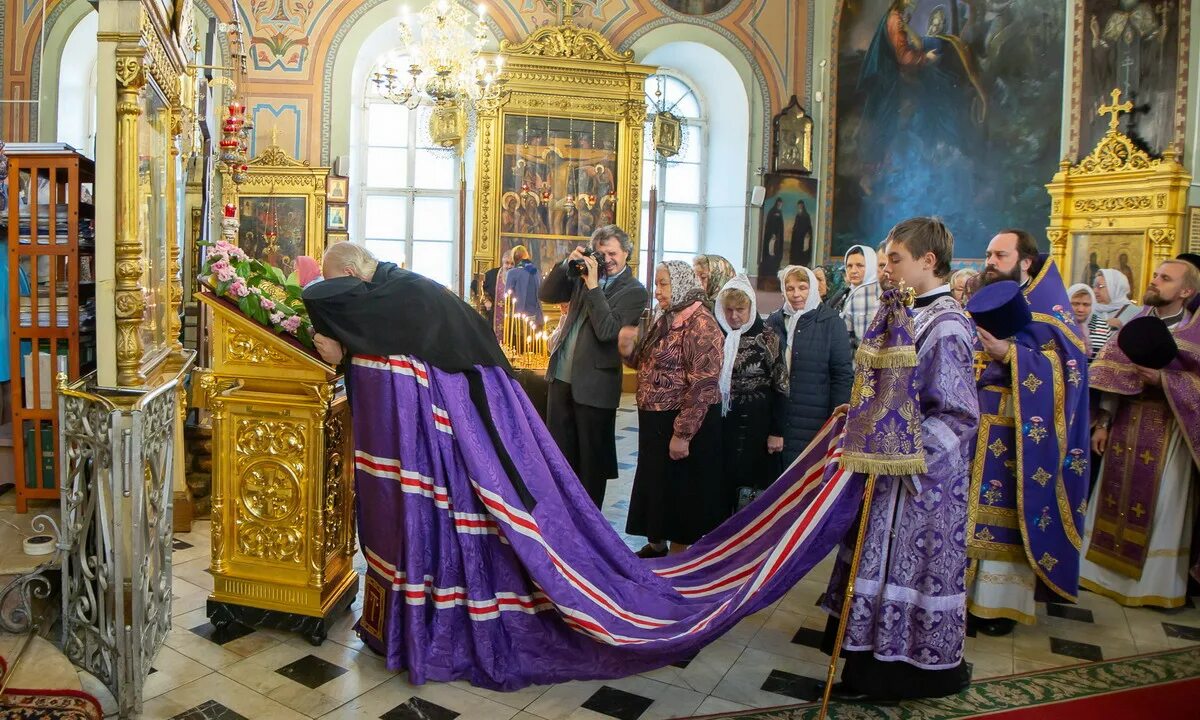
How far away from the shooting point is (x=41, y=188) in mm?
4000

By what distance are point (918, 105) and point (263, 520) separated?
10.1 meters

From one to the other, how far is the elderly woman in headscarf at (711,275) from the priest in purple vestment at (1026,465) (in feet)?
3.91

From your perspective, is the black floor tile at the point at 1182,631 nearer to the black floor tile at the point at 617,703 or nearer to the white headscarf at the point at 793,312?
the white headscarf at the point at 793,312

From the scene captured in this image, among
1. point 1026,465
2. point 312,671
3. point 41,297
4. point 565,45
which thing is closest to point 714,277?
point 1026,465

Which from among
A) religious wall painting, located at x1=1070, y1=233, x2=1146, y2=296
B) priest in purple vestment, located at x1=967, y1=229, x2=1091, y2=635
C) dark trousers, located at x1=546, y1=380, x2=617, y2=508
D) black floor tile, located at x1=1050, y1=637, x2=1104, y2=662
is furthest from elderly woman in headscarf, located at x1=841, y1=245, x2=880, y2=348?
religious wall painting, located at x1=1070, y1=233, x2=1146, y2=296

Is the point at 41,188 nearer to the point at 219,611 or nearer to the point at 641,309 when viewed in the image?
the point at 219,611

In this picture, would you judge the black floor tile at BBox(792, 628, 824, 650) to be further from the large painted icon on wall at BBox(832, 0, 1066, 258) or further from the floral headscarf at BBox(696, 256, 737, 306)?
the large painted icon on wall at BBox(832, 0, 1066, 258)

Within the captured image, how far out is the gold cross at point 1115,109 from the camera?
8.01 metres

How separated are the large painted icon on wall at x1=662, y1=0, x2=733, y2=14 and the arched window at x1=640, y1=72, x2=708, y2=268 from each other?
4.20ft

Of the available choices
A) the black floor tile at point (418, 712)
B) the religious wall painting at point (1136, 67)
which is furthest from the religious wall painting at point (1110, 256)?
the black floor tile at point (418, 712)

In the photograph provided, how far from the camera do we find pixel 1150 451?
4.56 meters

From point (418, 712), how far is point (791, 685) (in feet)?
4.35

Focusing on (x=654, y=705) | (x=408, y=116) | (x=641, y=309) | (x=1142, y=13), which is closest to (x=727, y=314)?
(x=641, y=309)

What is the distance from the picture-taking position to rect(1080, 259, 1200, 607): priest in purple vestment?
4426mm
